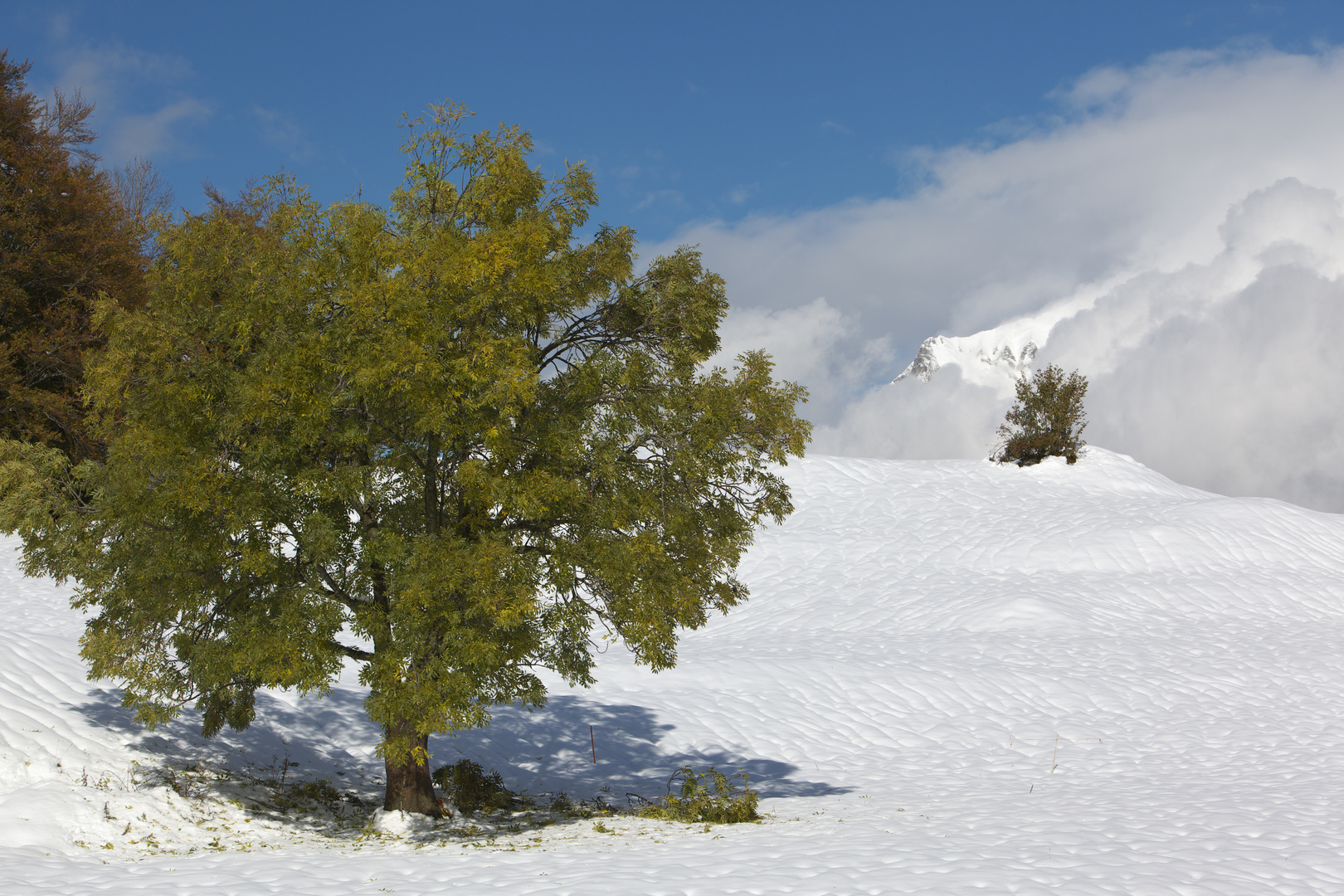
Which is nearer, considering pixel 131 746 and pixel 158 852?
pixel 158 852

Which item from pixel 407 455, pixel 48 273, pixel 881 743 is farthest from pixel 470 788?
pixel 48 273

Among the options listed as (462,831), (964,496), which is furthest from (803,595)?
(462,831)

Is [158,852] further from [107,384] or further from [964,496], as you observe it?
[964,496]

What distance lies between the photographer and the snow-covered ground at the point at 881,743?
31.3 ft

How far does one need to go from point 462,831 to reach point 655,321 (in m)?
7.10

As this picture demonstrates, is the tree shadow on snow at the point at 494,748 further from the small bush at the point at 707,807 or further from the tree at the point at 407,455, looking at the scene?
the tree at the point at 407,455

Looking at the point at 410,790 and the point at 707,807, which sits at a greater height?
the point at 707,807

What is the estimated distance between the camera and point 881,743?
17.8m

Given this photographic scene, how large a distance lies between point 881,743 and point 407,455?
36.7 feet

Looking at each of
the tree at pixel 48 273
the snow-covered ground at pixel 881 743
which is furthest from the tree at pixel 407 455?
the tree at pixel 48 273

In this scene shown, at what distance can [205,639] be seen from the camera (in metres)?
11.5

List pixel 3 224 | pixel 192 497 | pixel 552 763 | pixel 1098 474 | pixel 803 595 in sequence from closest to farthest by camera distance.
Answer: pixel 192 497, pixel 552 763, pixel 3 224, pixel 803 595, pixel 1098 474

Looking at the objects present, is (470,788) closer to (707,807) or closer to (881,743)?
(707,807)

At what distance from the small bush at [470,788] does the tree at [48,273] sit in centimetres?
1762
